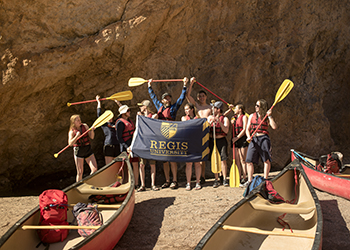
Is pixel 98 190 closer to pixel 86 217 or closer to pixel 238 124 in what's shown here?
pixel 86 217

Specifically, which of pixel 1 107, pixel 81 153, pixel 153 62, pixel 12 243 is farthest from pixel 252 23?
pixel 12 243

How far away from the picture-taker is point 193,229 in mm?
3490

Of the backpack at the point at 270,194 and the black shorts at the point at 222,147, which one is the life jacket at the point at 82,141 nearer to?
the black shorts at the point at 222,147

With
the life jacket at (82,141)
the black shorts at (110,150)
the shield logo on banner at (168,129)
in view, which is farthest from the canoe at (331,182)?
the life jacket at (82,141)

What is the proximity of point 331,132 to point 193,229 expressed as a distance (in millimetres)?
7298

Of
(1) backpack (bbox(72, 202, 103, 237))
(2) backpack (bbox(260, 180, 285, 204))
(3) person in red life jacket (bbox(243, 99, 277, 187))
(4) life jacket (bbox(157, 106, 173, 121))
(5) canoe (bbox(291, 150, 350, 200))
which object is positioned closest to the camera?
(1) backpack (bbox(72, 202, 103, 237))

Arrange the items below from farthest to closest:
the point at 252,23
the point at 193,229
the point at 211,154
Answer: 1. the point at 252,23
2. the point at 211,154
3. the point at 193,229

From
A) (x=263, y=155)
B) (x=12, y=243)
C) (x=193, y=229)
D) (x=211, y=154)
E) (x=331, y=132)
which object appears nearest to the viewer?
(x=12, y=243)

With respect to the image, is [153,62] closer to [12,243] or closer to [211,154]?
[211,154]

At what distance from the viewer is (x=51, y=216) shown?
2.95 meters

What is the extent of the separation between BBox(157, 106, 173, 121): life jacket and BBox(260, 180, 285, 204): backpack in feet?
7.39

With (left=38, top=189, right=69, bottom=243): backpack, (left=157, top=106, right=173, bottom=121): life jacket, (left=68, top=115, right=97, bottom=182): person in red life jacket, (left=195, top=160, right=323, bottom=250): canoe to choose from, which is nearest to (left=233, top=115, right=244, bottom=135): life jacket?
(left=157, top=106, right=173, bottom=121): life jacket

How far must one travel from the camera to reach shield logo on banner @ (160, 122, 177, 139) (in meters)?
4.88

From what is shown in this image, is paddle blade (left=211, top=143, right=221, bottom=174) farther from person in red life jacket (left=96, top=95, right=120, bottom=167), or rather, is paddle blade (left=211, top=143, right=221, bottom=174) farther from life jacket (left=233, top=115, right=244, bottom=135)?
person in red life jacket (left=96, top=95, right=120, bottom=167)
